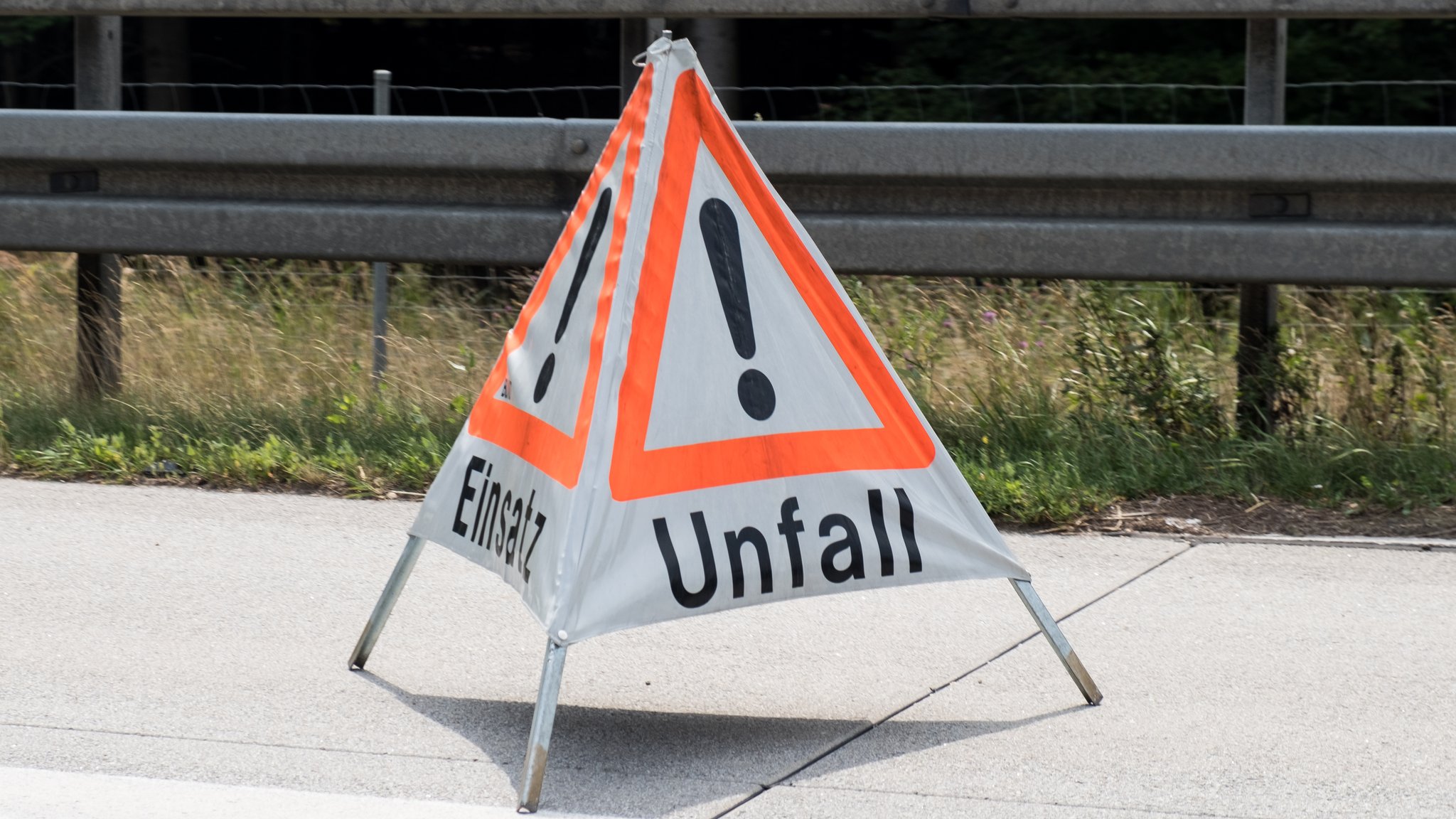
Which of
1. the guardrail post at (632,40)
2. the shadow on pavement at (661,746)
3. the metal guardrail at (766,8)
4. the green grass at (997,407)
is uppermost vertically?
the metal guardrail at (766,8)

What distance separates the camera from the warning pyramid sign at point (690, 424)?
3.32 metres

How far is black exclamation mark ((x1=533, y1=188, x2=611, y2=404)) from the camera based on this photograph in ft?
11.7

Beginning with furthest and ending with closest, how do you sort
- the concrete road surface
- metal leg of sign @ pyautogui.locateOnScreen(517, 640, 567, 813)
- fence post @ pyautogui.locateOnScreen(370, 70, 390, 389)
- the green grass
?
fence post @ pyautogui.locateOnScreen(370, 70, 390, 389) → the green grass → the concrete road surface → metal leg of sign @ pyautogui.locateOnScreen(517, 640, 567, 813)

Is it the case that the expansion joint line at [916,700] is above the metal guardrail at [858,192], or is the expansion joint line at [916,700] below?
below

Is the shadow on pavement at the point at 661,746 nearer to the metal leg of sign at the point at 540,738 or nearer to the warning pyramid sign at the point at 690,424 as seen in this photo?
the metal leg of sign at the point at 540,738

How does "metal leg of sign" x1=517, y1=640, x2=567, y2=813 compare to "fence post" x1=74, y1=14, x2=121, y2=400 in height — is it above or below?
below

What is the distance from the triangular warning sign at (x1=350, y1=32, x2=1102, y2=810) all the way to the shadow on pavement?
239 millimetres

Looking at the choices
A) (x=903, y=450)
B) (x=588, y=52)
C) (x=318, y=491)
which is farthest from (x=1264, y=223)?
(x=588, y=52)

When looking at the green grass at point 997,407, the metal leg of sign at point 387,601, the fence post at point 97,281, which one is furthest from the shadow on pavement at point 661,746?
the fence post at point 97,281

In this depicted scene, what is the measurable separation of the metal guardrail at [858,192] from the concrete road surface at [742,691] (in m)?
1.08

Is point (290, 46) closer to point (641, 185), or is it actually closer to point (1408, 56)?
point (1408, 56)

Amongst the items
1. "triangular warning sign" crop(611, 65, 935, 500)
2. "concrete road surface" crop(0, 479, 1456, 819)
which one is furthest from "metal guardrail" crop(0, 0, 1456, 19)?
"triangular warning sign" crop(611, 65, 935, 500)

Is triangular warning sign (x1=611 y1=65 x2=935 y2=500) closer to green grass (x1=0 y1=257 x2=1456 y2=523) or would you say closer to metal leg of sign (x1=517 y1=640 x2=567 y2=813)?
metal leg of sign (x1=517 y1=640 x2=567 y2=813)

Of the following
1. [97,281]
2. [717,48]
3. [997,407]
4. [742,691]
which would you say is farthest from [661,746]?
[717,48]
